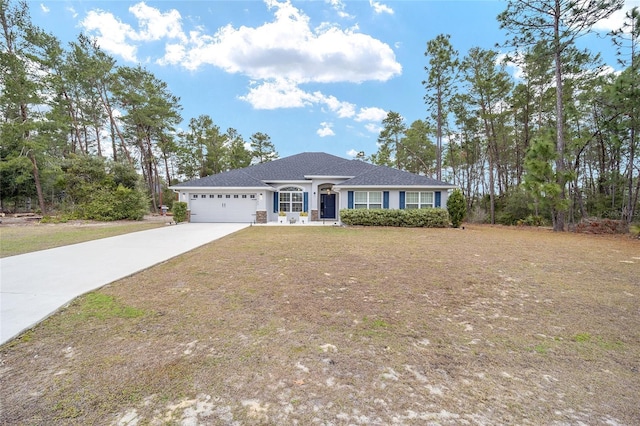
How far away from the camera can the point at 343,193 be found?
16.3 m

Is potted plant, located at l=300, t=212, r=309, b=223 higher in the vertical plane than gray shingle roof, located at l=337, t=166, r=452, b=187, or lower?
lower

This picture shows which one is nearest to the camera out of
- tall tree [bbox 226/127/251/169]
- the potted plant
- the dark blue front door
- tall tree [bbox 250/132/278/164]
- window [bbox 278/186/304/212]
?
the potted plant

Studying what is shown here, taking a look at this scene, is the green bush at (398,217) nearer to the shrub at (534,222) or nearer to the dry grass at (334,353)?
the shrub at (534,222)

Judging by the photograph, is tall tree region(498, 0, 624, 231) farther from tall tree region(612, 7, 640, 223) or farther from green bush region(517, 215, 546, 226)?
green bush region(517, 215, 546, 226)

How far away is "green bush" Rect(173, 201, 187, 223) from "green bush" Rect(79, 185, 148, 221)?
423cm

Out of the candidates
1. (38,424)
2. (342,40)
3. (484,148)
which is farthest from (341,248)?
(484,148)

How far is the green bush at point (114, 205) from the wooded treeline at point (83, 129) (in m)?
0.14

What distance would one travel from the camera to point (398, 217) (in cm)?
1479

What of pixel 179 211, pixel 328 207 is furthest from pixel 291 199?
pixel 179 211

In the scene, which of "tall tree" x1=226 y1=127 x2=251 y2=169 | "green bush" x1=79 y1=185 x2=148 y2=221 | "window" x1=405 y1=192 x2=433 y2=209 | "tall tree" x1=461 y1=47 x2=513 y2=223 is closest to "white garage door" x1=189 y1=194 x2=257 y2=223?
"green bush" x1=79 y1=185 x2=148 y2=221

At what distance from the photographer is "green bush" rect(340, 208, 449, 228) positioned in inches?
574

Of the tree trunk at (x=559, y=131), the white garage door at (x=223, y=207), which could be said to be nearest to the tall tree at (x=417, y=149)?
the tree trunk at (x=559, y=131)

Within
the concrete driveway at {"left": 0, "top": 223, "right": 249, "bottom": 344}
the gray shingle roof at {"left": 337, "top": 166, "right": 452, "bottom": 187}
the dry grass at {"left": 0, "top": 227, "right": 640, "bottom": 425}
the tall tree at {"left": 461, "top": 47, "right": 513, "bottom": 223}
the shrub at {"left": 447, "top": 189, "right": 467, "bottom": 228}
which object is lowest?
the dry grass at {"left": 0, "top": 227, "right": 640, "bottom": 425}

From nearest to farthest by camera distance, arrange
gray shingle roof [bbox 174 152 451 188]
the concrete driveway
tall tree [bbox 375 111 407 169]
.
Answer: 1. the concrete driveway
2. gray shingle roof [bbox 174 152 451 188]
3. tall tree [bbox 375 111 407 169]
